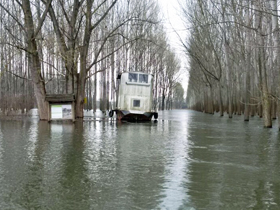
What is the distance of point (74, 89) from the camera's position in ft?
74.9

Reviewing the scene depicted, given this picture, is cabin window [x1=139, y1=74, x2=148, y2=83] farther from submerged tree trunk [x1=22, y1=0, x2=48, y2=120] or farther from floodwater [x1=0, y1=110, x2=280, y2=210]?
floodwater [x1=0, y1=110, x2=280, y2=210]

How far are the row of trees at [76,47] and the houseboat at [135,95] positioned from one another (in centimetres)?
206

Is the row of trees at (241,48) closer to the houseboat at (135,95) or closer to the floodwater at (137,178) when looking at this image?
the houseboat at (135,95)

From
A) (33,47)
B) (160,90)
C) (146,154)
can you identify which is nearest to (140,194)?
(146,154)

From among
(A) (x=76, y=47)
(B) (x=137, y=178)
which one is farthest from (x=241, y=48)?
(B) (x=137, y=178)

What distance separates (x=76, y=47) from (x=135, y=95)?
499cm

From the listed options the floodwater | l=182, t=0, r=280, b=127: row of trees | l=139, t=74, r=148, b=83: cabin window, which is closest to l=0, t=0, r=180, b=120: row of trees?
l=139, t=74, r=148, b=83: cabin window

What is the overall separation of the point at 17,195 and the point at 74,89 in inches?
734

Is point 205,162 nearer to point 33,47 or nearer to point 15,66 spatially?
point 33,47

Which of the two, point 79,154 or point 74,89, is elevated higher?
point 74,89

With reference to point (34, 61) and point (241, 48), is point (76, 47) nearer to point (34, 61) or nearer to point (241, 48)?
point (34, 61)

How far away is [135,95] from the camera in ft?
77.9

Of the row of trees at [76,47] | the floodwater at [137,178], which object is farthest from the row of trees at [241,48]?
the floodwater at [137,178]

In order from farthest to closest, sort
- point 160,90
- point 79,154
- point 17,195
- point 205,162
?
point 160,90
point 79,154
point 205,162
point 17,195
